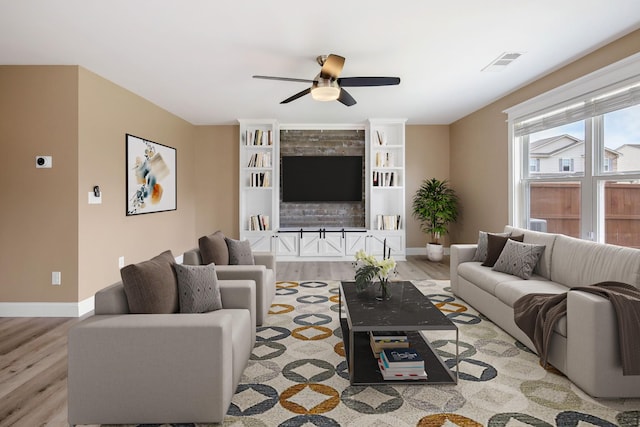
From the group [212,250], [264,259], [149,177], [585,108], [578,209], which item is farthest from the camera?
[149,177]

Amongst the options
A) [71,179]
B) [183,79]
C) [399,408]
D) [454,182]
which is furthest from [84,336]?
[454,182]

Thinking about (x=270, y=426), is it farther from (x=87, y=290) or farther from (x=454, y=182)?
(x=454, y=182)

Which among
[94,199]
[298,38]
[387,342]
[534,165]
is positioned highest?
[298,38]

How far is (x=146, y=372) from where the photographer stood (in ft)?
6.24

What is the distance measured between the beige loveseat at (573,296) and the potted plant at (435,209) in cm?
229

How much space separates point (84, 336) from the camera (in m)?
1.89

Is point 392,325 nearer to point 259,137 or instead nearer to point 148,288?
point 148,288

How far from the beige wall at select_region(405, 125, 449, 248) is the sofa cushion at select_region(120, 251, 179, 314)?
5.90 m

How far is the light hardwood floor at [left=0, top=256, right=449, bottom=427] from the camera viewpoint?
2105 mm

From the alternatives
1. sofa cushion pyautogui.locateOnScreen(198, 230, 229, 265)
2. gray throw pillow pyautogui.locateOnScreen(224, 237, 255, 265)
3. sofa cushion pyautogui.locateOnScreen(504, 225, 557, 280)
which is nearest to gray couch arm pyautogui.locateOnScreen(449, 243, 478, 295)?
sofa cushion pyautogui.locateOnScreen(504, 225, 557, 280)

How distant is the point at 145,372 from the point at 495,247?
11.8 feet

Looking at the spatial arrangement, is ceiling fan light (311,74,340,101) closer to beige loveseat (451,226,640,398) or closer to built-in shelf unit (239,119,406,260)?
beige loveseat (451,226,640,398)

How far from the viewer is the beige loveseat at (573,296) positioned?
2.21 metres

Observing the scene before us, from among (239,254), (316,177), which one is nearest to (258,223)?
(316,177)
